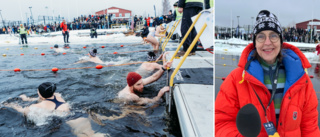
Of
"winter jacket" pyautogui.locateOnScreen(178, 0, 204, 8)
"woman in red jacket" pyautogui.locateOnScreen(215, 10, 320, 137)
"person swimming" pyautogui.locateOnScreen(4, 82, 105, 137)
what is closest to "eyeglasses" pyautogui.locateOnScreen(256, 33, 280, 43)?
"woman in red jacket" pyautogui.locateOnScreen(215, 10, 320, 137)

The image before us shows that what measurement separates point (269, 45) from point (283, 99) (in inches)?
14.4

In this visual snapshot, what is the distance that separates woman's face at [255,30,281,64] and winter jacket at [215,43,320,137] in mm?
74

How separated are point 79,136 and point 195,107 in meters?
1.70

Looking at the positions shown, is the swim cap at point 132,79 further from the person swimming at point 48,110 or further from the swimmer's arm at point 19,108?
the swimmer's arm at point 19,108

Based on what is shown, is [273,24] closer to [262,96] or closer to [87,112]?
[262,96]

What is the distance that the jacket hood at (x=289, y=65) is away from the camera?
4.63 ft

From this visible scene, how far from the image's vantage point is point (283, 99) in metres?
1.40

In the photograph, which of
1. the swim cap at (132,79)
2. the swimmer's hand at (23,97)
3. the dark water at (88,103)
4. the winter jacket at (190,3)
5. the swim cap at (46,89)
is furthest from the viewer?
the winter jacket at (190,3)

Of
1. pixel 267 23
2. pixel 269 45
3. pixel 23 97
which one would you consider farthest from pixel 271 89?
pixel 23 97

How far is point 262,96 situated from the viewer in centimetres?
142

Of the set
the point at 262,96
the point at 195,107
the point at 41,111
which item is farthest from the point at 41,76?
the point at 262,96

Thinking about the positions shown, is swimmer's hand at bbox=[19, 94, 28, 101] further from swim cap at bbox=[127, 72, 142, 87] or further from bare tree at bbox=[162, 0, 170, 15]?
bare tree at bbox=[162, 0, 170, 15]

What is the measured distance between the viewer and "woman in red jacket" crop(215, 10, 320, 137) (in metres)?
1.39

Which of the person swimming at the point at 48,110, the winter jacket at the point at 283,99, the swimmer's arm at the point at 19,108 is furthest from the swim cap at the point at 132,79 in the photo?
the winter jacket at the point at 283,99
